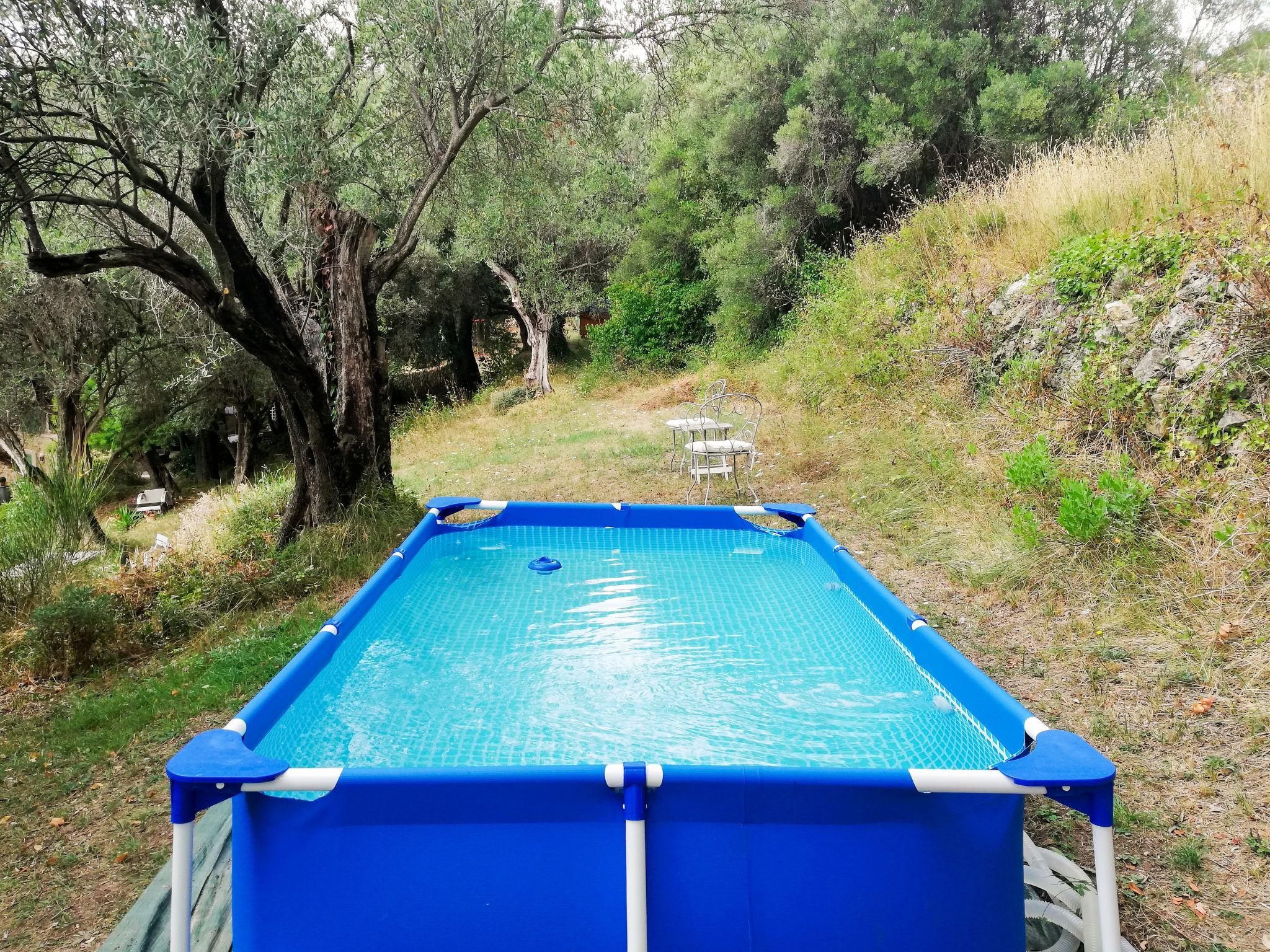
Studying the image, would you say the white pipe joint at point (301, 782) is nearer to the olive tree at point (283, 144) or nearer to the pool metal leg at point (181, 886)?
the pool metal leg at point (181, 886)

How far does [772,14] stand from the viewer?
6.75 metres

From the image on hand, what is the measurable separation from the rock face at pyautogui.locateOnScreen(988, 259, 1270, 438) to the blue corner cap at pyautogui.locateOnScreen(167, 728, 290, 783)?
4.68 meters

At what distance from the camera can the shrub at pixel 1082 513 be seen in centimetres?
450

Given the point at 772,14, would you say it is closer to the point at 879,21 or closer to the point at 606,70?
the point at 606,70

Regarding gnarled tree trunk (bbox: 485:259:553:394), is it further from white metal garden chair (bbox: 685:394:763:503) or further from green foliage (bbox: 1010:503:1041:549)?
green foliage (bbox: 1010:503:1041:549)

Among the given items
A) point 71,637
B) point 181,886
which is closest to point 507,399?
point 71,637

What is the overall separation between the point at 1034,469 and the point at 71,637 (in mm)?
6049

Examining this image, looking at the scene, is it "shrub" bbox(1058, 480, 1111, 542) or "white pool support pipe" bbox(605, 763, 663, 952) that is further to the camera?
"shrub" bbox(1058, 480, 1111, 542)

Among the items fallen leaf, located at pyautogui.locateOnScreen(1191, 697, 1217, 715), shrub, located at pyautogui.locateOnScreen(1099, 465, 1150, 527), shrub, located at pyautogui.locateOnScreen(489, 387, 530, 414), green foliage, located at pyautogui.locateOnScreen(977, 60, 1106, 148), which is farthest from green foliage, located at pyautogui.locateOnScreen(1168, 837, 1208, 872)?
shrub, located at pyautogui.locateOnScreen(489, 387, 530, 414)

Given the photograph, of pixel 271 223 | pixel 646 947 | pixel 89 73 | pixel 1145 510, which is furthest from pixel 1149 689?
pixel 271 223

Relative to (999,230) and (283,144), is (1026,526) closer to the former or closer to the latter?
(999,230)

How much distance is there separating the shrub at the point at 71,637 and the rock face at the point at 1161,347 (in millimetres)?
6474

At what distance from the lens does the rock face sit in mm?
4359

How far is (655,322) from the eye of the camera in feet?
55.5
